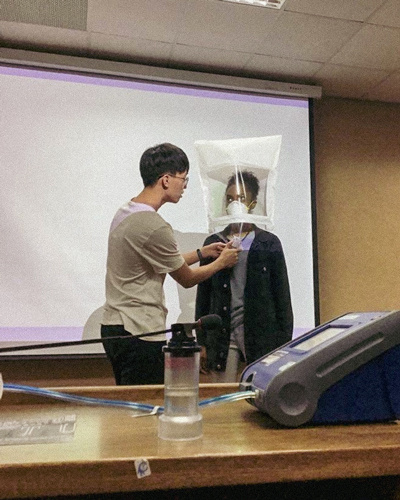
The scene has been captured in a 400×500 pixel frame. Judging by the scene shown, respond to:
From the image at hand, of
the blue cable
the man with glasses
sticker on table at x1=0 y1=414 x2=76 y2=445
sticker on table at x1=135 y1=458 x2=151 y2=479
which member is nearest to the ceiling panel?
the man with glasses

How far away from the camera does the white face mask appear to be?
2.25 meters

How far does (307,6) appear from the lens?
232cm

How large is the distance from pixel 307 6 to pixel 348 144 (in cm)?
109

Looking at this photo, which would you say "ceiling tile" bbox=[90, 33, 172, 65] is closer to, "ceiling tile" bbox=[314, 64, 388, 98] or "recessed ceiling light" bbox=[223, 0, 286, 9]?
"recessed ceiling light" bbox=[223, 0, 286, 9]

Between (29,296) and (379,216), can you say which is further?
(379,216)

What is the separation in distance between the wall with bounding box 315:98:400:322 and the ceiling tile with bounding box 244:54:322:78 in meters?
0.34

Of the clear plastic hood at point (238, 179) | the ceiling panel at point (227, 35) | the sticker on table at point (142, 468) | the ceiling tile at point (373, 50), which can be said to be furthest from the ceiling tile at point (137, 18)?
the sticker on table at point (142, 468)

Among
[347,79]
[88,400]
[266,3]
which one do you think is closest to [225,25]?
[266,3]

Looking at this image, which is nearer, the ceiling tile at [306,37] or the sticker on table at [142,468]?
the sticker on table at [142,468]

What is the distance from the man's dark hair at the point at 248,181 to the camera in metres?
2.23

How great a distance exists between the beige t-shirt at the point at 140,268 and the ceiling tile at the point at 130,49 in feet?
4.30

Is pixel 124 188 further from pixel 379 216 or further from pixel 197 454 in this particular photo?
pixel 197 454

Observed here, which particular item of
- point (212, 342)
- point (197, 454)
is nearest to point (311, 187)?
point (212, 342)

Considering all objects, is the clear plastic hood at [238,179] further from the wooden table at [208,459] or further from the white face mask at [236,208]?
the wooden table at [208,459]
